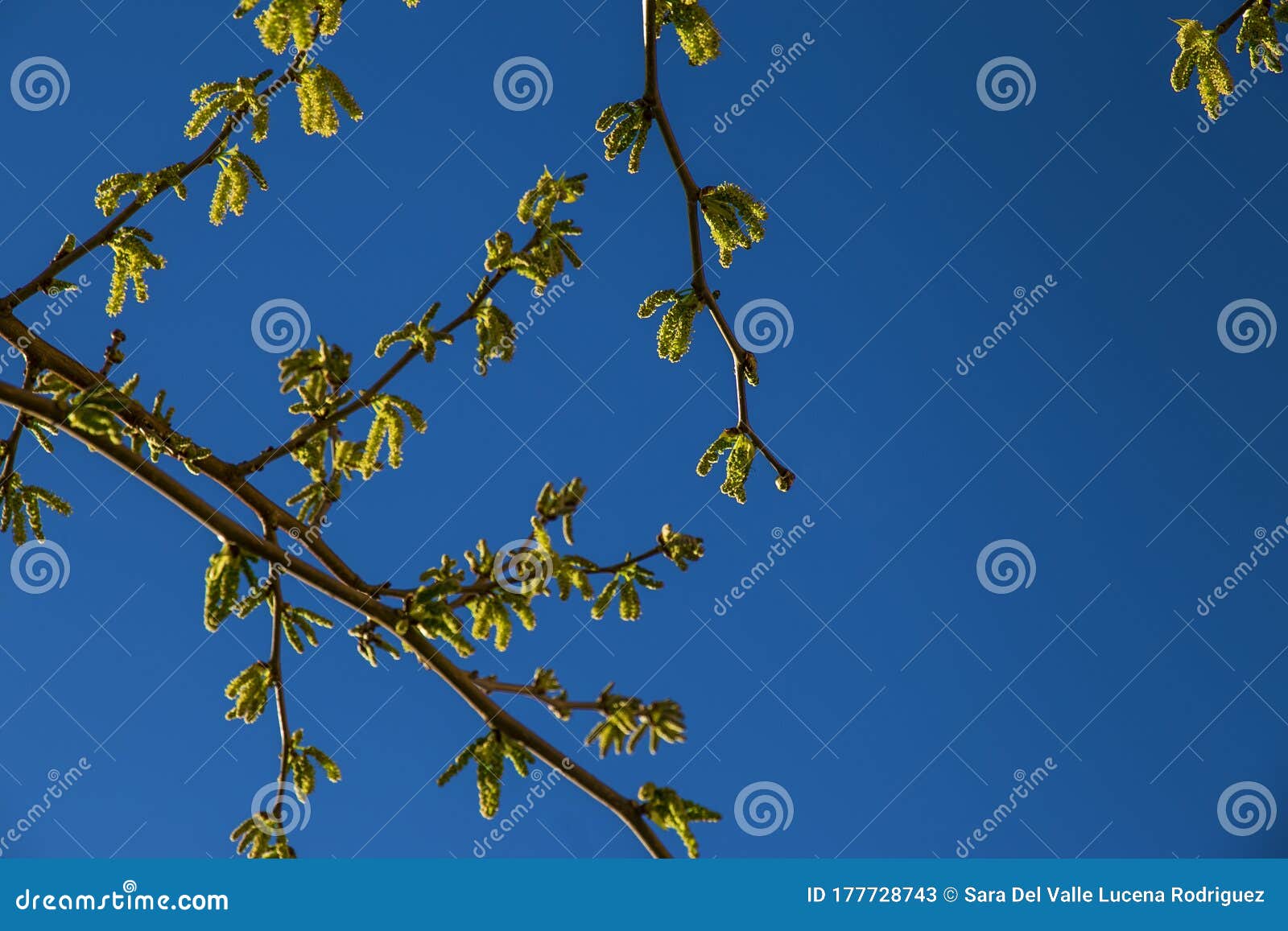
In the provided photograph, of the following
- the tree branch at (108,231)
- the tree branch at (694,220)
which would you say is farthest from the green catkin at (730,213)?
the tree branch at (108,231)

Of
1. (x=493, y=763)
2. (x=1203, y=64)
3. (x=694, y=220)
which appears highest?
(x=1203, y=64)

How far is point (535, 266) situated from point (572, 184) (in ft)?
1.22

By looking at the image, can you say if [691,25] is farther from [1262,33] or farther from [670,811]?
[670,811]

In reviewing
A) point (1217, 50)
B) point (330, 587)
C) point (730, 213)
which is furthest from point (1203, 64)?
point (330, 587)

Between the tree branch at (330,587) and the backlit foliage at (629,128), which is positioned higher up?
the backlit foliage at (629,128)

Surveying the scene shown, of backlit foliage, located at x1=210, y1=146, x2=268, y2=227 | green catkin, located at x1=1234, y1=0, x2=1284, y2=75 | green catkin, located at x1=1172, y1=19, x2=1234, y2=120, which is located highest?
green catkin, located at x1=1234, y1=0, x2=1284, y2=75

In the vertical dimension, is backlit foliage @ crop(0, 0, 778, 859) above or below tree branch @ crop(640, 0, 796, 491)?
below

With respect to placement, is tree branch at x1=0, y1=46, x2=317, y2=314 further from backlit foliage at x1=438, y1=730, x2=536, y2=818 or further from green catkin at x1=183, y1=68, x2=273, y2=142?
backlit foliage at x1=438, y1=730, x2=536, y2=818

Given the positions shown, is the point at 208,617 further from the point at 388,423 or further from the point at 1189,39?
the point at 1189,39

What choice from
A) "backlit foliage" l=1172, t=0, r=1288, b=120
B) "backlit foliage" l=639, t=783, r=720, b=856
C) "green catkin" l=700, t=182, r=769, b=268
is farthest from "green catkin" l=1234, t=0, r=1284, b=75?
"backlit foliage" l=639, t=783, r=720, b=856

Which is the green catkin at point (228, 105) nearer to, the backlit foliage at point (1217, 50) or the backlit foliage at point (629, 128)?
the backlit foliage at point (629, 128)

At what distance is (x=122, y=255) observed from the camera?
3.97m

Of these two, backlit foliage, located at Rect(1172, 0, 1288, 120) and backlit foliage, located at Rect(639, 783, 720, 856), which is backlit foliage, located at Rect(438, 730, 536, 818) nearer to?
backlit foliage, located at Rect(639, 783, 720, 856)

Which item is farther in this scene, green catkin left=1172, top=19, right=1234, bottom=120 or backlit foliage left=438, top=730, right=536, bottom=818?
green catkin left=1172, top=19, right=1234, bottom=120
